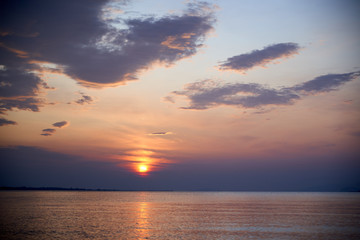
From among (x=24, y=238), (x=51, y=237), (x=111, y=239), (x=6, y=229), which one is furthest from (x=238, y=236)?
(x=6, y=229)

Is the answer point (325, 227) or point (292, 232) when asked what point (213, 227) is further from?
point (325, 227)

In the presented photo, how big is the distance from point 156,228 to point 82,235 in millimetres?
14084

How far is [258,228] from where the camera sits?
57.3 meters

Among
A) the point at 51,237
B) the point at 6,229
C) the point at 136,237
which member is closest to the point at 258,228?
the point at 136,237

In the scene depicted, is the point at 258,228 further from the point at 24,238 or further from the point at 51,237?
the point at 24,238

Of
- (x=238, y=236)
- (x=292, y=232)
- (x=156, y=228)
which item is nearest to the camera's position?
(x=238, y=236)

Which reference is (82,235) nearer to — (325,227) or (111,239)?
(111,239)

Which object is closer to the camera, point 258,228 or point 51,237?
point 51,237

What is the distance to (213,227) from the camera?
2322 inches

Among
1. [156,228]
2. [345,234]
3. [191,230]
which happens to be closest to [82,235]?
[156,228]

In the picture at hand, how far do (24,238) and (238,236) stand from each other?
1271 inches

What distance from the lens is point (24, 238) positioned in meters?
45.5

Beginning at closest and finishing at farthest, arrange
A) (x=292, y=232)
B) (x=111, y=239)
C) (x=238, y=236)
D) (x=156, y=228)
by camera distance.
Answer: (x=111, y=239)
(x=238, y=236)
(x=292, y=232)
(x=156, y=228)

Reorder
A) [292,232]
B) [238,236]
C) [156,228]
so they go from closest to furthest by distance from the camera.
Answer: [238,236]
[292,232]
[156,228]
